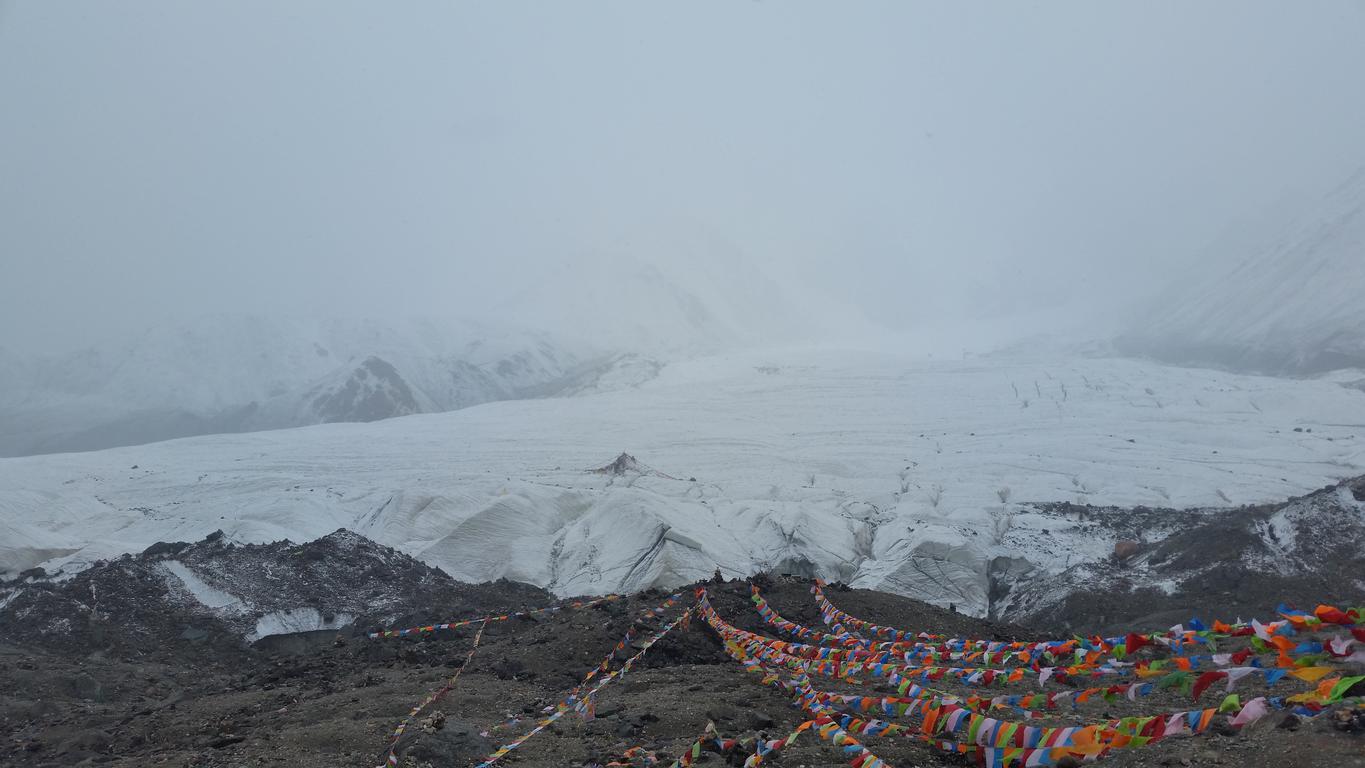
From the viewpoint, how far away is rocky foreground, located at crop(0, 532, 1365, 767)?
6.64 m

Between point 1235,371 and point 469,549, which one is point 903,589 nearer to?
point 469,549

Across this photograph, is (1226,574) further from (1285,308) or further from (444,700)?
(1285,308)

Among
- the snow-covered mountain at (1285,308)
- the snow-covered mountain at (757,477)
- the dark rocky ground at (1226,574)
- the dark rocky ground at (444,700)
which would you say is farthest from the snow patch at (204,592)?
the snow-covered mountain at (1285,308)

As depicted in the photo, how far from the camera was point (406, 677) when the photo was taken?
34.7 feet

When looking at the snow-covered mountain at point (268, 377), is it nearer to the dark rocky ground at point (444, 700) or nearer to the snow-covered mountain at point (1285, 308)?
the snow-covered mountain at point (1285, 308)

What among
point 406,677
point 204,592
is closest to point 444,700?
point 406,677

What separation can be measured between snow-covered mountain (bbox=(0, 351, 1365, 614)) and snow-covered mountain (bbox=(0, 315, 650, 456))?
1264 cm

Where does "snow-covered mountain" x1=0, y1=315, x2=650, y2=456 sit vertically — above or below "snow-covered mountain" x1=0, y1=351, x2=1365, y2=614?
above

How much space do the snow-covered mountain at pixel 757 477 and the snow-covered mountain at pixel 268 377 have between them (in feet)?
41.5

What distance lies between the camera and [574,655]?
11031mm

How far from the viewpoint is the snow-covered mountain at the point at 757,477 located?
65.2 ft

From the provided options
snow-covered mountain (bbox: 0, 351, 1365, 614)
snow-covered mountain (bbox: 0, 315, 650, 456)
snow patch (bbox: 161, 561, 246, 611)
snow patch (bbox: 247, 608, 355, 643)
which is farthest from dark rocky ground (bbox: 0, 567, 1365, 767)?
snow-covered mountain (bbox: 0, 315, 650, 456)

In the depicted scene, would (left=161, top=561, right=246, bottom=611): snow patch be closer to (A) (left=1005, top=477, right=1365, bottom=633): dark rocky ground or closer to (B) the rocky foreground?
(B) the rocky foreground

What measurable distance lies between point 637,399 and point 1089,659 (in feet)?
134
